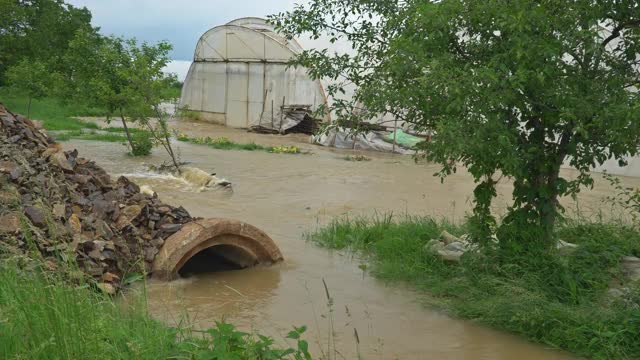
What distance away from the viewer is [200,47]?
29.8 meters

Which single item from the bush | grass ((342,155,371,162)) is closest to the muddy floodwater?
the bush

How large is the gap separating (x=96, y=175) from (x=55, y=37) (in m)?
32.8

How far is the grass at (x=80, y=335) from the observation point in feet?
11.2

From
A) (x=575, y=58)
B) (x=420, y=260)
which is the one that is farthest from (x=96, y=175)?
(x=575, y=58)

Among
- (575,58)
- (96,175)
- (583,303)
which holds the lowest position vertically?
(583,303)

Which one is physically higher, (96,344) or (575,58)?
(575,58)

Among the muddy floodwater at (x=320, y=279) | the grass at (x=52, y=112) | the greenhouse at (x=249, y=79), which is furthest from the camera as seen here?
the greenhouse at (x=249, y=79)

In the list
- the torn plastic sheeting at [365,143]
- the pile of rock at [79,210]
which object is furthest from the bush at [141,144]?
the pile of rock at [79,210]

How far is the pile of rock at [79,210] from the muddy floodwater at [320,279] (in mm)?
493

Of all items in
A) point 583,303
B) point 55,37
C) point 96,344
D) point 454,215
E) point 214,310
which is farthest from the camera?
point 55,37

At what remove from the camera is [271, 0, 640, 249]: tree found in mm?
5277

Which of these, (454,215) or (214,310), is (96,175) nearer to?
(214,310)

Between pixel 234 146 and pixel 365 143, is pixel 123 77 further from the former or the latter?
pixel 365 143

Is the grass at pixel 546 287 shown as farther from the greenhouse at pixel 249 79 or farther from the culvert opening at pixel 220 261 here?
the greenhouse at pixel 249 79
